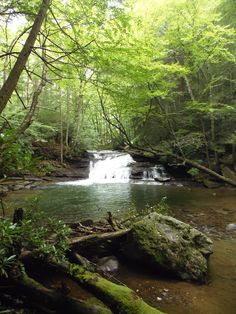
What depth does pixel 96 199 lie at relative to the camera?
11.9m

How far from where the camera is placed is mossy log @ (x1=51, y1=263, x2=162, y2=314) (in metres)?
3.24

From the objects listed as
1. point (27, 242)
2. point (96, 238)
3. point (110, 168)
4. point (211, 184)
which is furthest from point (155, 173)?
point (27, 242)

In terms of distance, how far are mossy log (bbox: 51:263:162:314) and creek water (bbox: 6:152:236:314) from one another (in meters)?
0.76

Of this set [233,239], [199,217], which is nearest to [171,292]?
[233,239]

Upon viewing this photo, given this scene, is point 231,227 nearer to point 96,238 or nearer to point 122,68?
point 96,238

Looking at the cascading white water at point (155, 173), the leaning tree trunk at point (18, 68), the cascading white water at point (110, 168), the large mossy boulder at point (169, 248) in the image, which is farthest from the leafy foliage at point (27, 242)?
the cascading white water at point (155, 173)

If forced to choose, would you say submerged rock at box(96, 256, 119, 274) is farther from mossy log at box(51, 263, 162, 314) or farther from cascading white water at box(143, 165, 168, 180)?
cascading white water at box(143, 165, 168, 180)

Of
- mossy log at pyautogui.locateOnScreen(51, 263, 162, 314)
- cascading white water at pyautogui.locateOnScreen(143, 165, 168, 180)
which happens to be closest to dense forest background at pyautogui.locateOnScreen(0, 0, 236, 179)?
mossy log at pyautogui.locateOnScreen(51, 263, 162, 314)

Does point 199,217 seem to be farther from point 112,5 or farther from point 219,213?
point 112,5

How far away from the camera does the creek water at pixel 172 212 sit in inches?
167

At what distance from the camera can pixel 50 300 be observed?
324cm

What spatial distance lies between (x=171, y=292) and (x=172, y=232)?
122 centimetres

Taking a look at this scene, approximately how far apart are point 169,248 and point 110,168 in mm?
15875

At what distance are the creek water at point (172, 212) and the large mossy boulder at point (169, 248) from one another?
21 centimetres
